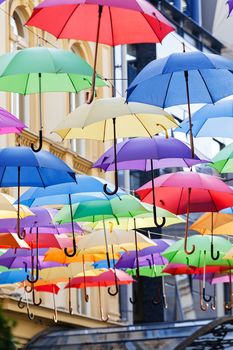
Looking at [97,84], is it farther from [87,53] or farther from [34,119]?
[87,53]

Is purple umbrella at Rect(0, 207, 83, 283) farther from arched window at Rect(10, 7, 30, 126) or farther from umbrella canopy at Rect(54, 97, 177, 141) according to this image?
arched window at Rect(10, 7, 30, 126)

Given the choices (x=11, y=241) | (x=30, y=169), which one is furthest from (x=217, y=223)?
(x=30, y=169)

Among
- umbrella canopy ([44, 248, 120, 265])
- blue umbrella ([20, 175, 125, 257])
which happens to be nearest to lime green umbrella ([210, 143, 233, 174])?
blue umbrella ([20, 175, 125, 257])

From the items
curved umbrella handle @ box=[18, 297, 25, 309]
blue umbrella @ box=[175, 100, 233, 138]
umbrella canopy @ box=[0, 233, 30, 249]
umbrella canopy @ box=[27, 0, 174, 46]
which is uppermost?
umbrella canopy @ box=[27, 0, 174, 46]

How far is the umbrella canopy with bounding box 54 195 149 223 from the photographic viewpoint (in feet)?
65.0

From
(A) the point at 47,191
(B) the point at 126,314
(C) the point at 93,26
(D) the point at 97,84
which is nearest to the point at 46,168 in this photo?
(A) the point at 47,191

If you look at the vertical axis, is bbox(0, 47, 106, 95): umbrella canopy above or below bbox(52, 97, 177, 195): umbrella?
above

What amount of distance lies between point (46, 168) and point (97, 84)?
2.43m

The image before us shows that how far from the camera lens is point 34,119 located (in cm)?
2853

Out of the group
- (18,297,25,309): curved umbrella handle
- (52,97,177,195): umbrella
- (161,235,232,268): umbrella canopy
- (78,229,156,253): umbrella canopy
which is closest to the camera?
(52,97,177,195): umbrella

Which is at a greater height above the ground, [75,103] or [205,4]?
[205,4]

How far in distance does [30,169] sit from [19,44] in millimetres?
9922

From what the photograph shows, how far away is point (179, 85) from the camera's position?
1666cm

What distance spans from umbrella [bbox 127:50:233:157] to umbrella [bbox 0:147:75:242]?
1.73 meters
